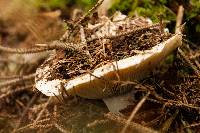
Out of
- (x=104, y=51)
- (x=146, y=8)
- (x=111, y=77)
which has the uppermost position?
(x=146, y=8)

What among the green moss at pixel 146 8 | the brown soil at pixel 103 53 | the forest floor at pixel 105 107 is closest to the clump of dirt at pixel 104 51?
the brown soil at pixel 103 53

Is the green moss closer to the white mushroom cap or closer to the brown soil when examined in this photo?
the brown soil

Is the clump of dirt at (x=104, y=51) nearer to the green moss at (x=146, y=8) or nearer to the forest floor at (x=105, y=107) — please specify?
the forest floor at (x=105, y=107)

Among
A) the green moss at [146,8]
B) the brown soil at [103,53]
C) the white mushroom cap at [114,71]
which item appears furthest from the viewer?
the green moss at [146,8]

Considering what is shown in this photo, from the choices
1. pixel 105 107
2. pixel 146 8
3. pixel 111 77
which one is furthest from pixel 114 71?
pixel 146 8

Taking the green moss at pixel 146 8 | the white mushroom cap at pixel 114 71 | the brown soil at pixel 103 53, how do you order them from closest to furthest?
the white mushroom cap at pixel 114 71
the brown soil at pixel 103 53
the green moss at pixel 146 8

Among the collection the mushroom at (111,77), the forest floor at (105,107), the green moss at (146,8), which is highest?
the green moss at (146,8)

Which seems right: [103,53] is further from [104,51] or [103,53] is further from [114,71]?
[114,71]

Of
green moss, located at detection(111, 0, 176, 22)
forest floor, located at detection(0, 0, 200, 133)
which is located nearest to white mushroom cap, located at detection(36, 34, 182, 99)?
forest floor, located at detection(0, 0, 200, 133)

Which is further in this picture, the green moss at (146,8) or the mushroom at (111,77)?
the green moss at (146,8)

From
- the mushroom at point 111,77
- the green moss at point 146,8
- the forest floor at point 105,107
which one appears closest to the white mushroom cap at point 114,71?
the mushroom at point 111,77

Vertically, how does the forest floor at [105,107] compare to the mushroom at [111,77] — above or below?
below
